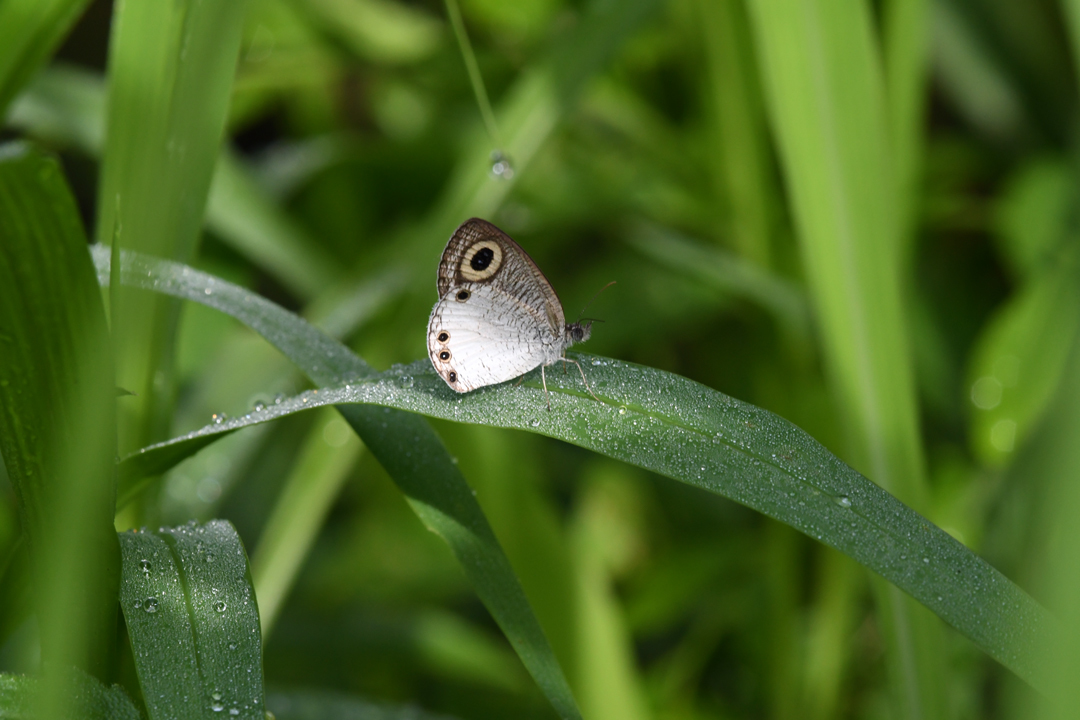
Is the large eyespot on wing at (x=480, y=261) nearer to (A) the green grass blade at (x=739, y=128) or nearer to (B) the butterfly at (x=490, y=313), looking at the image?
(B) the butterfly at (x=490, y=313)

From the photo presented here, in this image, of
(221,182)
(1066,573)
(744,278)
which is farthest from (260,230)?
(1066,573)

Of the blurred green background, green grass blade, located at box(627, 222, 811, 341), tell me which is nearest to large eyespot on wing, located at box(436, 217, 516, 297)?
the blurred green background

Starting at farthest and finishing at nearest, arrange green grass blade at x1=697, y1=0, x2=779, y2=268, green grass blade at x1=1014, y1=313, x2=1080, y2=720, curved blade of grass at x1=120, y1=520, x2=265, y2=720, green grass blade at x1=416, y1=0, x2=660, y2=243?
green grass blade at x1=697, y1=0, x2=779, y2=268
green grass blade at x1=416, y1=0, x2=660, y2=243
curved blade of grass at x1=120, y1=520, x2=265, y2=720
green grass blade at x1=1014, y1=313, x2=1080, y2=720

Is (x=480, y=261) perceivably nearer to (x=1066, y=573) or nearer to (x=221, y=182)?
(x=1066, y=573)

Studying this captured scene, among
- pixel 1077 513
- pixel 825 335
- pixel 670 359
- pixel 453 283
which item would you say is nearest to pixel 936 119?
pixel 670 359

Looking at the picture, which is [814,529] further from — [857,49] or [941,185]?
[941,185]

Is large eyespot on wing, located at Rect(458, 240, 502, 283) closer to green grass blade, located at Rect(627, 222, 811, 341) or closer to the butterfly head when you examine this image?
the butterfly head
